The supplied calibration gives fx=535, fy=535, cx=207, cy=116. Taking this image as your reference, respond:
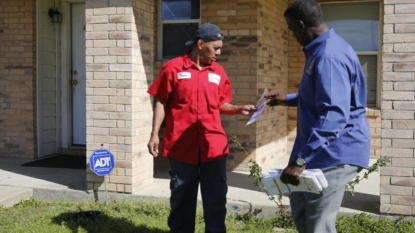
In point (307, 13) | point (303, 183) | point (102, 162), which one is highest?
point (307, 13)

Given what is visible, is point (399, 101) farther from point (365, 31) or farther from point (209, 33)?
point (365, 31)

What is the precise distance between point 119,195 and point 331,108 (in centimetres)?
366

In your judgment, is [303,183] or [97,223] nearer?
[303,183]

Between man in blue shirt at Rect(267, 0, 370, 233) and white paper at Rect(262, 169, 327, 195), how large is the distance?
0.17 ft

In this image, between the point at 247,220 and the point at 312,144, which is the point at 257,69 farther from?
the point at 312,144

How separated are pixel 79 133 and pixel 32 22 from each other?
196 centimetres

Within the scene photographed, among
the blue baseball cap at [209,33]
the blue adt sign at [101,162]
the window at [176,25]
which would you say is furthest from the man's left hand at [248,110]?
the window at [176,25]

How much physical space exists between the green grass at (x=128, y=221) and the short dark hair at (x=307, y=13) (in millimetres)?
2462

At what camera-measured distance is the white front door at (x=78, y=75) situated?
29.1ft

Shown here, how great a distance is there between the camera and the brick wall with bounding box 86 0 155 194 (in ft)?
19.7

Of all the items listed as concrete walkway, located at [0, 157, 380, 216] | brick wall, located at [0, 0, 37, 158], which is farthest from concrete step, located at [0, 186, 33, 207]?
brick wall, located at [0, 0, 37, 158]

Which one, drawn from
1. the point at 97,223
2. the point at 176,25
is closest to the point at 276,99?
the point at 97,223

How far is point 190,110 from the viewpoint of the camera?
4.48 metres

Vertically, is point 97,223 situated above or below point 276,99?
below
